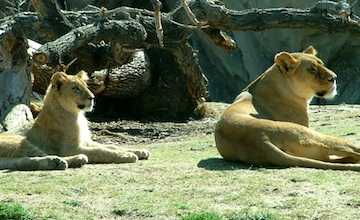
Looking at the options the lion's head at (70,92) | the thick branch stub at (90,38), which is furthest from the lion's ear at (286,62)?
the thick branch stub at (90,38)

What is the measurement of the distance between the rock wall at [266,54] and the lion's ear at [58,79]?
9.12 metres

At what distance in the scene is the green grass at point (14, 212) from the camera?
4.70m

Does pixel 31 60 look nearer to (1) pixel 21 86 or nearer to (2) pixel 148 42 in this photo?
(1) pixel 21 86

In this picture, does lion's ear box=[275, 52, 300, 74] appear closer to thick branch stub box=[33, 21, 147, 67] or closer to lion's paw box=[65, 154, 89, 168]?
lion's paw box=[65, 154, 89, 168]

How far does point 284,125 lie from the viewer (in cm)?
637

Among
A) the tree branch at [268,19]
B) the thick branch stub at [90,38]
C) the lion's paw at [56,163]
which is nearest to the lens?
the lion's paw at [56,163]

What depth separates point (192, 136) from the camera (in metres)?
10.7

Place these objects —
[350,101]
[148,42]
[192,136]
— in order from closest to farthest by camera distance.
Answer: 1. [192,136]
2. [148,42]
3. [350,101]

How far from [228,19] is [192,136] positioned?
189 cm

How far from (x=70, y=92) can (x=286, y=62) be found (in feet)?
6.61

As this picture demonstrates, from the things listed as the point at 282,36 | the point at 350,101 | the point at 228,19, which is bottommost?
the point at 350,101

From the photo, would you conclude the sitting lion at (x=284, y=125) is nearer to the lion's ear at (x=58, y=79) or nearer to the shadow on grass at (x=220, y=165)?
the shadow on grass at (x=220, y=165)

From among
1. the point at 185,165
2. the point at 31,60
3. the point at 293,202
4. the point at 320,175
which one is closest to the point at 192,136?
the point at 31,60

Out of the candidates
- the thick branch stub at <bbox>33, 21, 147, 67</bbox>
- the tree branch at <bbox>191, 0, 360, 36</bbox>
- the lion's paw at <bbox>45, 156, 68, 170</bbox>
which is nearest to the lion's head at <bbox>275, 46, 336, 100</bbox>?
the lion's paw at <bbox>45, 156, 68, 170</bbox>
